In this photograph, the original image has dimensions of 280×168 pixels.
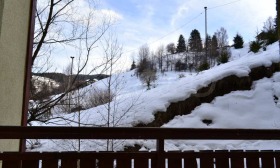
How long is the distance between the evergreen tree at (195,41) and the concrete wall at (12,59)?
3233 centimetres

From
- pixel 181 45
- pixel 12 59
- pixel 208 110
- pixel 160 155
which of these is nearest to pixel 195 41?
pixel 181 45

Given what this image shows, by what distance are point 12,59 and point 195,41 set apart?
35904 millimetres

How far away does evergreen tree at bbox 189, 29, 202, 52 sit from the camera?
1394 inches

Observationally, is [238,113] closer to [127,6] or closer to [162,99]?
[162,99]

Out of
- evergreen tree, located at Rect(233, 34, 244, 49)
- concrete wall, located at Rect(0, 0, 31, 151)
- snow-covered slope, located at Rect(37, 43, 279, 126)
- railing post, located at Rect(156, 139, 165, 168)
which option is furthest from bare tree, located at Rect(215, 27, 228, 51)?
railing post, located at Rect(156, 139, 165, 168)

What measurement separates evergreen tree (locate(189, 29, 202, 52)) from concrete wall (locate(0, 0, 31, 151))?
106 feet

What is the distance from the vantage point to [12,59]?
2.83 m

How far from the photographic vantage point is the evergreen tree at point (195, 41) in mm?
35412

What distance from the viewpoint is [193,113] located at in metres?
11.5

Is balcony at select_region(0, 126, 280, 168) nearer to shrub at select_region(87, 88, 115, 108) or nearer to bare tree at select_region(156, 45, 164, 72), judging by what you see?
shrub at select_region(87, 88, 115, 108)

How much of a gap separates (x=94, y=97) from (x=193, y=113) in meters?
4.16

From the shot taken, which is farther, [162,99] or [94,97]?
[162,99]

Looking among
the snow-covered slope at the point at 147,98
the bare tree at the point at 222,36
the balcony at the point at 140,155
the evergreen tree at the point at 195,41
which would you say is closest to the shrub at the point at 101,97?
the snow-covered slope at the point at 147,98

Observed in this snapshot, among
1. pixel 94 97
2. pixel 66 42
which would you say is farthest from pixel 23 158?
pixel 94 97
